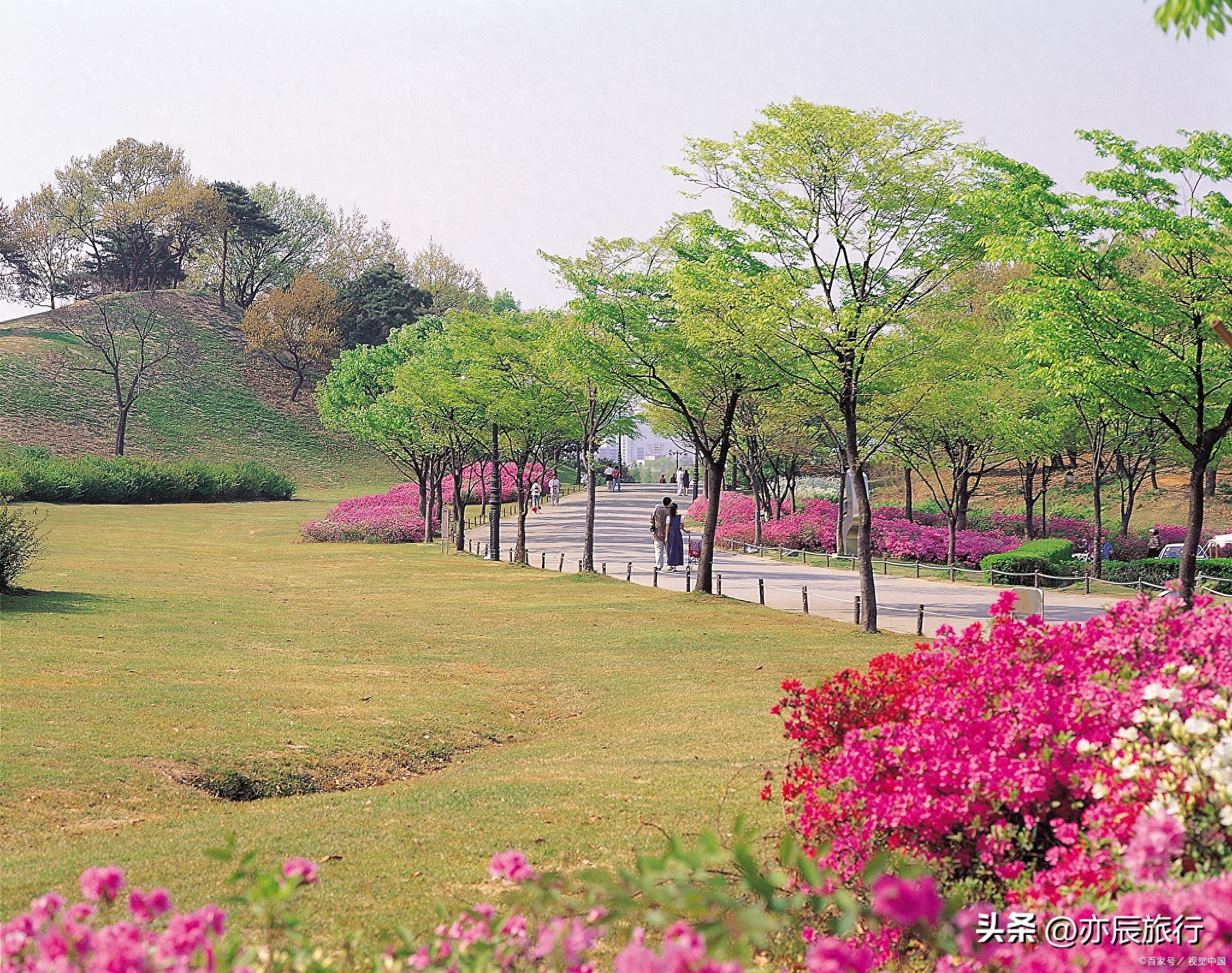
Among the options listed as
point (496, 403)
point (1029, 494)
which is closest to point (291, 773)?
point (496, 403)

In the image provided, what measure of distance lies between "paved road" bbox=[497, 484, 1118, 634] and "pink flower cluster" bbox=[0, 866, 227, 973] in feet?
46.6

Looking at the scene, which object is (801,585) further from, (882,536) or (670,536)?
(882,536)

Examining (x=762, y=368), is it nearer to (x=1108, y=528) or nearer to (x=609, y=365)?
(x=609, y=365)

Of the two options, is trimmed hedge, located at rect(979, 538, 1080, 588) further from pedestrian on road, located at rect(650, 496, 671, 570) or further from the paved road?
pedestrian on road, located at rect(650, 496, 671, 570)

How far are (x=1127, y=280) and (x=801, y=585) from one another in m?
12.4

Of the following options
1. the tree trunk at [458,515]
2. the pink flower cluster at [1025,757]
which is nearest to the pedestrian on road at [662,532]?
the tree trunk at [458,515]

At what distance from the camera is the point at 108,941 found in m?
2.45

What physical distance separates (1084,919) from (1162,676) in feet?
6.14

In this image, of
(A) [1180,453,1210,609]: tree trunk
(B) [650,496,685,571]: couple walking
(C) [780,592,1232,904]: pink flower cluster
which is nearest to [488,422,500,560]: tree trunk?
(B) [650,496,685,571]: couple walking

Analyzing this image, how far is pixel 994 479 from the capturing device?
5803 centimetres

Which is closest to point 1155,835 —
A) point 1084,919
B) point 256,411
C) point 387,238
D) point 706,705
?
point 1084,919

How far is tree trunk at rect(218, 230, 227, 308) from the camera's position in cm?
8906

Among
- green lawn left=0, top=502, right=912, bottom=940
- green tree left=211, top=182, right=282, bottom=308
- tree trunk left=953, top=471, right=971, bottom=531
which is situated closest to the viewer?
green lawn left=0, top=502, right=912, bottom=940

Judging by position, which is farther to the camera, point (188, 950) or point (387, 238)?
point (387, 238)
